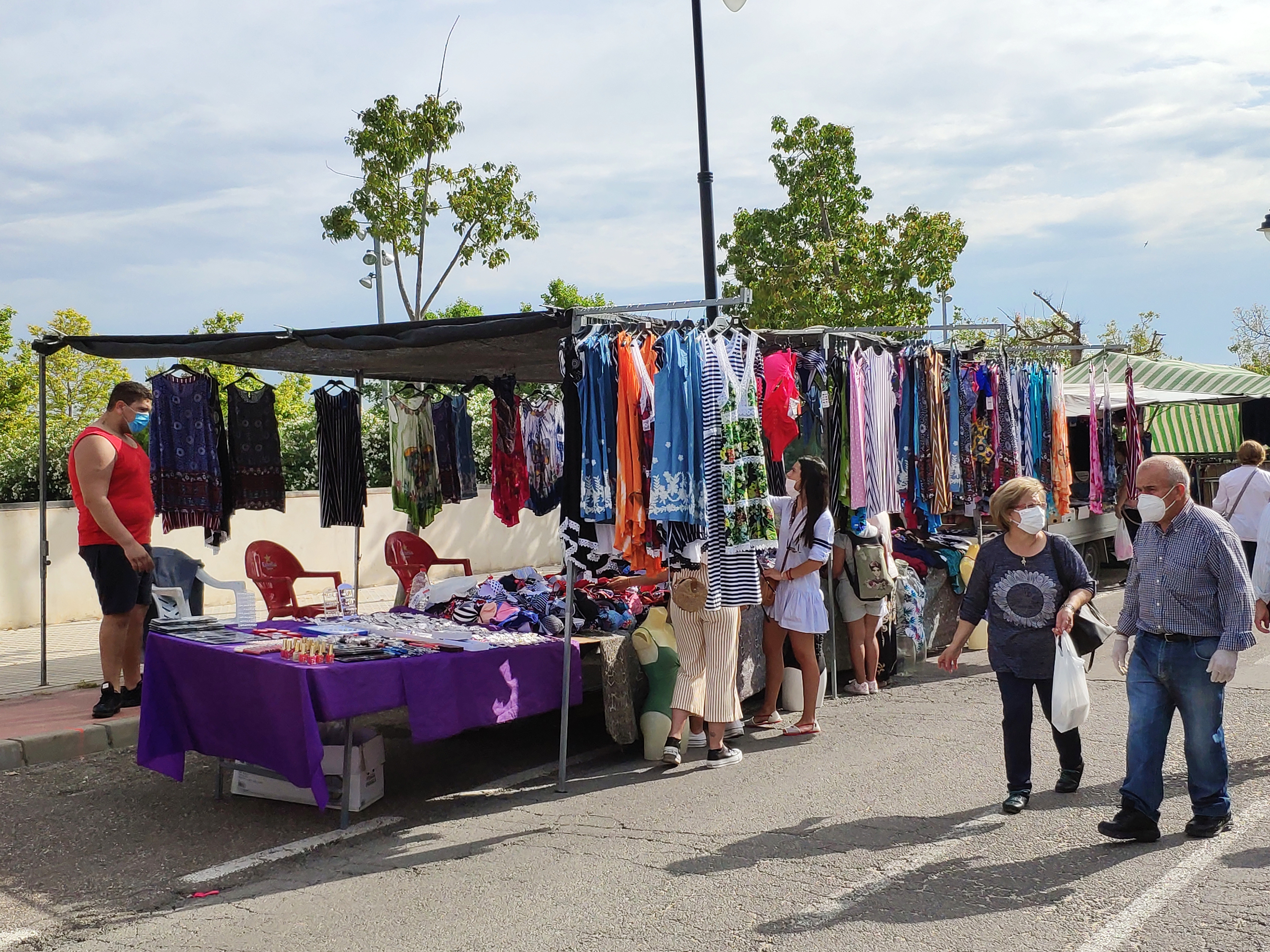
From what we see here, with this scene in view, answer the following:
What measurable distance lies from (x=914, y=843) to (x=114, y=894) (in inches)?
137

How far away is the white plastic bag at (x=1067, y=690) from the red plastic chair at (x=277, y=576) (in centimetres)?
585

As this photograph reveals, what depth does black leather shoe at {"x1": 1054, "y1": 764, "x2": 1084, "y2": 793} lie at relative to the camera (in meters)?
5.88

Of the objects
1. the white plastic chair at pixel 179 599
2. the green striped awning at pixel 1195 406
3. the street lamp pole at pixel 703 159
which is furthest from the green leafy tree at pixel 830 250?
the white plastic chair at pixel 179 599

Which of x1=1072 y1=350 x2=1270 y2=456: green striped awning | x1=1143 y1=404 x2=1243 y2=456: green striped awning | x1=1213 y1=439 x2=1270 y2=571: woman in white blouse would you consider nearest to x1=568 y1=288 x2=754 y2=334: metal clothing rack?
x1=1213 y1=439 x2=1270 y2=571: woman in white blouse

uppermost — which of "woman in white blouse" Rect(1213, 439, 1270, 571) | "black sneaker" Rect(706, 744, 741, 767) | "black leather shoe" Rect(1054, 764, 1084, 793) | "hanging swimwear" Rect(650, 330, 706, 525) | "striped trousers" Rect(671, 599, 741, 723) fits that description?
"hanging swimwear" Rect(650, 330, 706, 525)

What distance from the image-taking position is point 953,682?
9.21 metres

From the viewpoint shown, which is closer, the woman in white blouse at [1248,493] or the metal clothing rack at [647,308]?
the metal clothing rack at [647,308]

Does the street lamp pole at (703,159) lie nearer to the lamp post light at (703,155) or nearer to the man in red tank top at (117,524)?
the lamp post light at (703,155)

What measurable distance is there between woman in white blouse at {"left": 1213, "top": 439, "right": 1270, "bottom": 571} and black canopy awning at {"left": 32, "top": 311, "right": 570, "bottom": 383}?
5.90 m

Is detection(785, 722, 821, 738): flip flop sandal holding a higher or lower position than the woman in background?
lower

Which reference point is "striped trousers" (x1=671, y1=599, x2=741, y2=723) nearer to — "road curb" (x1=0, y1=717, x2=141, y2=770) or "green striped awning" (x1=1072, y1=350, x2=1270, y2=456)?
"road curb" (x1=0, y1=717, x2=141, y2=770)

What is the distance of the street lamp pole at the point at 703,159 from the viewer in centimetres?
1288

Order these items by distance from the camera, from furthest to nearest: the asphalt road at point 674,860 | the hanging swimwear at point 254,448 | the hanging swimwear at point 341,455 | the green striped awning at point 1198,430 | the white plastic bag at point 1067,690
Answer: the green striped awning at point 1198,430 < the hanging swimwear at point 341,455 < the hanging swimwear at point 254,448 < the white plastic bag at point 1067,690 < the asphalt road at point 674,860

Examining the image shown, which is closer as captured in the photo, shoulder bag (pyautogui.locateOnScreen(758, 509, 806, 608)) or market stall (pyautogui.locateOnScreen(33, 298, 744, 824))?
market stall (pyautogui.locateOnScreen(33, 298, 744, 824))
